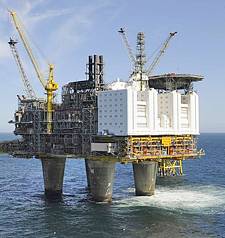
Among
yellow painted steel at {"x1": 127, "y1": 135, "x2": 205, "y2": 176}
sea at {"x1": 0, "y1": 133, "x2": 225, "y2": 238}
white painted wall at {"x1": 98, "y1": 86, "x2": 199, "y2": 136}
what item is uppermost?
white painted wall at {"x1": 98, "y1": 86, "x2": 199, "y2": 136}

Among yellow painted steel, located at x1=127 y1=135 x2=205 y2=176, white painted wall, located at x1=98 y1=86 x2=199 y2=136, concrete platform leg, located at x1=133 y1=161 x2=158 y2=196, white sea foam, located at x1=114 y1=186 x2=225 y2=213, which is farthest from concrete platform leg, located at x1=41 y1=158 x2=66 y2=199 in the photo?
yellow painted steel, located at x1=127 y1=135 x2=205 y2=176

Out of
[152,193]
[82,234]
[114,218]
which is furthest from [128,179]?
[82,234]

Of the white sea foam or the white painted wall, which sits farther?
the white painted wall

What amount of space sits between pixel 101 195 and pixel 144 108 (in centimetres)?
1214

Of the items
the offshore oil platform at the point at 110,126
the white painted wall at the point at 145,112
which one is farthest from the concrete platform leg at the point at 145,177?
the white painted wall at the point at 145,112

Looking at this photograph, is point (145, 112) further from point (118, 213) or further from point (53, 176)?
point (53, 176)

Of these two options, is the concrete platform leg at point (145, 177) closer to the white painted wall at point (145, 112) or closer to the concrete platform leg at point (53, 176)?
the white painted wall at point (145, 112)

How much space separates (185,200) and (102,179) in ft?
36.7

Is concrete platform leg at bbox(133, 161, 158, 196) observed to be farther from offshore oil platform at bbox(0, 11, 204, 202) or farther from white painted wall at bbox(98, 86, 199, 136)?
white painted wall at bbox(98, 86, 199, 136)

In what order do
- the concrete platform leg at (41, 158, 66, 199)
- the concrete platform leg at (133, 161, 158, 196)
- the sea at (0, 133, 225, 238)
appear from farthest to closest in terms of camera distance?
the concrete platform leg at (41, 158, 66, 199) < the concrete platform leg at (133, 161, 158, 196) < the sea at (0, 133, 225, 238)

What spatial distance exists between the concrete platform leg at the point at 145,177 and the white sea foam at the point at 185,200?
98 cm

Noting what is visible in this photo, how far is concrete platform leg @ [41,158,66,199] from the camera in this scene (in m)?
58.7

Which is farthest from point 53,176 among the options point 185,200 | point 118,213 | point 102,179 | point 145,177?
point 185,200

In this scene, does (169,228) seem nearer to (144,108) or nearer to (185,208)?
(185,208)
